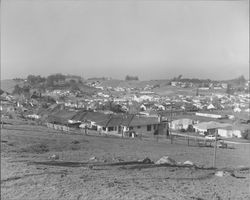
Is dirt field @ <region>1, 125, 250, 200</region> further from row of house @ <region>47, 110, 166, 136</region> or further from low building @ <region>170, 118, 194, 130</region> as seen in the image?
low building @ <region>170, 118, 194, 130</region>

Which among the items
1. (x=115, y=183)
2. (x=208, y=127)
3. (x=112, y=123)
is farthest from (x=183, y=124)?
(x=115, y=183)

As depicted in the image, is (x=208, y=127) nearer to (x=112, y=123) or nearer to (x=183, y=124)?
(x=183, y=124)

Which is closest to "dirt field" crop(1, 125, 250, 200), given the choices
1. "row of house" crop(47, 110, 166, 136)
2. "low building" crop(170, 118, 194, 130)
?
"row of house" crop(47, 110, 166, 136)

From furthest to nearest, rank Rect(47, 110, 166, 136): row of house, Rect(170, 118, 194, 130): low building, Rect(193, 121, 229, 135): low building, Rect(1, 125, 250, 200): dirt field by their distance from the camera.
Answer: Rect(170, 118, 194, 130): low building < Rect(193, 121, 229, 135): low building < Rect(47, 110, 166, 136): row of house < Rect(1, 125, 250, 200): dirt field

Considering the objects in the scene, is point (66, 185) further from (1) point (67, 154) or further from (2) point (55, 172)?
(1) point (67, 154)

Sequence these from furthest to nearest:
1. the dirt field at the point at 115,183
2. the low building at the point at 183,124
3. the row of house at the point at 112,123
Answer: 1. the low building at the point at 183,124
2. the row of house at the point at 112,123
3. the dirt field at the point at 115,183

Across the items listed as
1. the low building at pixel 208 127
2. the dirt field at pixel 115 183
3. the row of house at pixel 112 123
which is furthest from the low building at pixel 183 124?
the dirt field at pixel 115 183

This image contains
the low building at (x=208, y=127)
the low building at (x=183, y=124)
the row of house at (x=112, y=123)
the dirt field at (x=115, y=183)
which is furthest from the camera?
the low building at (x=183, y=124)

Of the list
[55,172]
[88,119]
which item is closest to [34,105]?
[88,119]

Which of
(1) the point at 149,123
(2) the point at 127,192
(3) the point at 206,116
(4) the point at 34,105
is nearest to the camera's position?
(2) the point at 127,192

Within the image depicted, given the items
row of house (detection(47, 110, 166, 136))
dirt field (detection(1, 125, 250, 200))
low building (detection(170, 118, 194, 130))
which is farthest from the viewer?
low building (detection(170, 118, 194, 130))

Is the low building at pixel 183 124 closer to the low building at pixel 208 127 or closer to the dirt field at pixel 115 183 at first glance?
the low building at pixel 208 127
